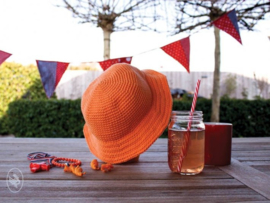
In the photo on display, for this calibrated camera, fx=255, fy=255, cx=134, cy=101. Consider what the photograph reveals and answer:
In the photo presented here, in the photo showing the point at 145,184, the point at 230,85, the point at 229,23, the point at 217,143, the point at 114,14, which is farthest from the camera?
the point at 230,85

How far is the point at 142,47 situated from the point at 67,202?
3.85m

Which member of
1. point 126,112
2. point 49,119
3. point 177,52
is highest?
point 177,52

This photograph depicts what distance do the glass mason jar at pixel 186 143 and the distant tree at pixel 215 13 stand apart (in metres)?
2.67

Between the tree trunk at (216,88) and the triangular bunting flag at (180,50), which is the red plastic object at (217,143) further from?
the tree trunk at (216,88)

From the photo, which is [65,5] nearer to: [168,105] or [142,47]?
[142,47]

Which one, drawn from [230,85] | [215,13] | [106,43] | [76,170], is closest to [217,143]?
[76,170]

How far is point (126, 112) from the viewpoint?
0.87 metres

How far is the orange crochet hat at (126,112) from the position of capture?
2.85 feet

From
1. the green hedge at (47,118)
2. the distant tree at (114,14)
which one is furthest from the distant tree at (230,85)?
the distant tree at (114,14)

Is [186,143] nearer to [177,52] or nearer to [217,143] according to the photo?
[217,143]

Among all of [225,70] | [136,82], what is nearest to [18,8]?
[136,82]

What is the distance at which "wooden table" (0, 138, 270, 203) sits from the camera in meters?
0.59

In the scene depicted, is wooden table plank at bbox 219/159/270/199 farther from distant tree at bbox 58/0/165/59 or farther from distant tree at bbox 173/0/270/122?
distant tree at bbox 58/0/165/59

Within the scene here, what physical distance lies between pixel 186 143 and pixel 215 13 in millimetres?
3105
